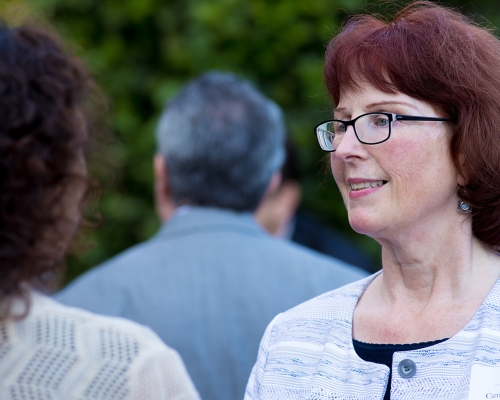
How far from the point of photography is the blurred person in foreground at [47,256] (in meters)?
1.79

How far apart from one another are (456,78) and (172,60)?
3091 millimetres

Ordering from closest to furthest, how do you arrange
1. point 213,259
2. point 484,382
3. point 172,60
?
point 484,382, point 213,259, point 172,60

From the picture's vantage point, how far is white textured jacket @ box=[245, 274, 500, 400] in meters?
1.77

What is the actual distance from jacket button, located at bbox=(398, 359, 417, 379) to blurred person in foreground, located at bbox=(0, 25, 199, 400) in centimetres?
56

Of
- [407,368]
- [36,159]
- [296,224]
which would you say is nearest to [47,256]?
[36,159]

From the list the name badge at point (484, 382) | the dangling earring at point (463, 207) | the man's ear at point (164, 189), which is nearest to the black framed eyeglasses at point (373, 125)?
the dangling earring at point (463, 207)

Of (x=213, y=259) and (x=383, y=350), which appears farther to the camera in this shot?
(x=213, y=259)

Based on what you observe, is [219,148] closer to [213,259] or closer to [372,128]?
[213,259]

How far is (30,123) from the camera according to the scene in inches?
71.6

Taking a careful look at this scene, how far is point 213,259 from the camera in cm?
296

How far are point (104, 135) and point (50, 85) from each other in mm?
411

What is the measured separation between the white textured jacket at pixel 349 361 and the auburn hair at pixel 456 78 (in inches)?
9.3

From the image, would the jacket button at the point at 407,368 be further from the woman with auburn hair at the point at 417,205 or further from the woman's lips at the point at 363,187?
the woman's lips at the point at 363,187

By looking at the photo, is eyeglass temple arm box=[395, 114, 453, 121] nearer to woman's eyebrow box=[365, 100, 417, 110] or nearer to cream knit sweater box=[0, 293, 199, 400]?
woman's eyebrow box=[365, 100, 417, 110]
